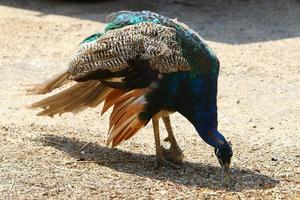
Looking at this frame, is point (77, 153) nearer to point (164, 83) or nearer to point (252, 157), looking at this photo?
point (164, 83)

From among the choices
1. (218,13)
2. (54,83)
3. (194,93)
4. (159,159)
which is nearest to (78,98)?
(54,83)

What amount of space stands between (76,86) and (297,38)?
5.28m

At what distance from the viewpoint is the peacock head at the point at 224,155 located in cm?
560

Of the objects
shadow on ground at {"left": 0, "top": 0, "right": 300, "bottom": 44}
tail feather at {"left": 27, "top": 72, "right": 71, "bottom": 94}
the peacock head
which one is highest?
tail feather at {"left": 27, "top": 72, "right": 71, "bottom": 94}

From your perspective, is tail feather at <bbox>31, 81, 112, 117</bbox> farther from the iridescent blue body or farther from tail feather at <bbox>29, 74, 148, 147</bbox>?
the iridescent blue body

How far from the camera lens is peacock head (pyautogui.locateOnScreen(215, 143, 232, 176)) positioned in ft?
18.4

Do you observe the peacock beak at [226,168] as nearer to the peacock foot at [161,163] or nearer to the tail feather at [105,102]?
the peacock foot at [161,163]

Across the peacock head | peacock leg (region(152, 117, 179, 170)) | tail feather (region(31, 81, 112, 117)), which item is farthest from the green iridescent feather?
tail feather (region(31, 81, 112, 117))

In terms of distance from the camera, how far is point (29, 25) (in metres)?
11.2

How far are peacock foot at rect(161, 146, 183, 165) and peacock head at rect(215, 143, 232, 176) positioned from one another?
22.0 inches

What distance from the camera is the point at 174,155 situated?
612cm

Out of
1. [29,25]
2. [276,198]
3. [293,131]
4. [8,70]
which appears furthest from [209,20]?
[276,198]

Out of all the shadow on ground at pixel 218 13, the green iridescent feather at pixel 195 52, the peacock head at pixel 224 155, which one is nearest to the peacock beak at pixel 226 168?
the peacock head at pixel 224 155

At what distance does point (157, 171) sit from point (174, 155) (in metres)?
0.25
